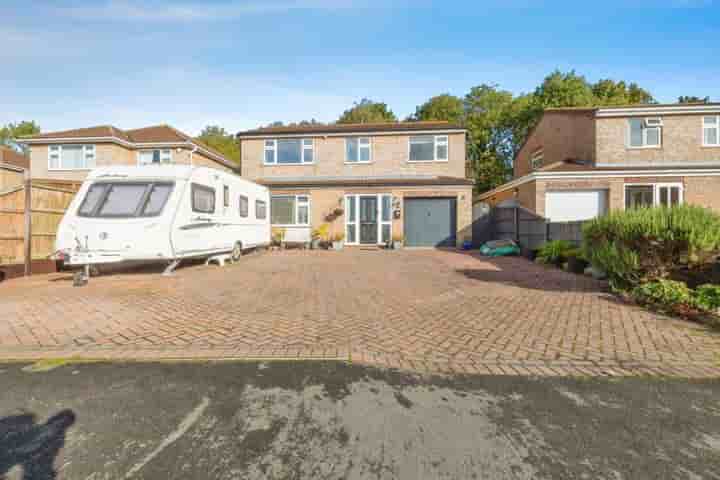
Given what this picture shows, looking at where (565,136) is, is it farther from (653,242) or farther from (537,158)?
(653,242)

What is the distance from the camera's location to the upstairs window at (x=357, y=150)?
19.3 m

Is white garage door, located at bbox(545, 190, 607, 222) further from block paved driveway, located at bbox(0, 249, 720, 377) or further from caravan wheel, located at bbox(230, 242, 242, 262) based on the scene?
caravan wheel, located at bbox(230, 242, 242, 262)

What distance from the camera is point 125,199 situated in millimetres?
7797

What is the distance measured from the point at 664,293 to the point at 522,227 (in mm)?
10029

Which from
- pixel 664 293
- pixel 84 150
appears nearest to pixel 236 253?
pixel 664 293

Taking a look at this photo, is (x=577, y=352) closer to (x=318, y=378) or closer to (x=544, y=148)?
(x=318, y=378)

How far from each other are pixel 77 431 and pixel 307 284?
5.31 metres

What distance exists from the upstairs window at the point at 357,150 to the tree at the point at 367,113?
2301 cm

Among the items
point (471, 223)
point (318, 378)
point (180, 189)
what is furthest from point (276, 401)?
point (471, 223)

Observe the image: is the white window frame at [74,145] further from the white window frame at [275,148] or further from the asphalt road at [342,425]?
the asphalt road at [342,425]

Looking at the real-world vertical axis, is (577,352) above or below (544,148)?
below

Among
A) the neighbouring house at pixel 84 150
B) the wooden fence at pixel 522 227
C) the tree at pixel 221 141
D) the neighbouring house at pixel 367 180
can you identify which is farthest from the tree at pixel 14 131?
the wooden fence at pixel 522 227

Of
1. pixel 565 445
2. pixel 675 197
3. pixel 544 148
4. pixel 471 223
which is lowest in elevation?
pixel 565 445

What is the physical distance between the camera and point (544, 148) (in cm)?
2267
